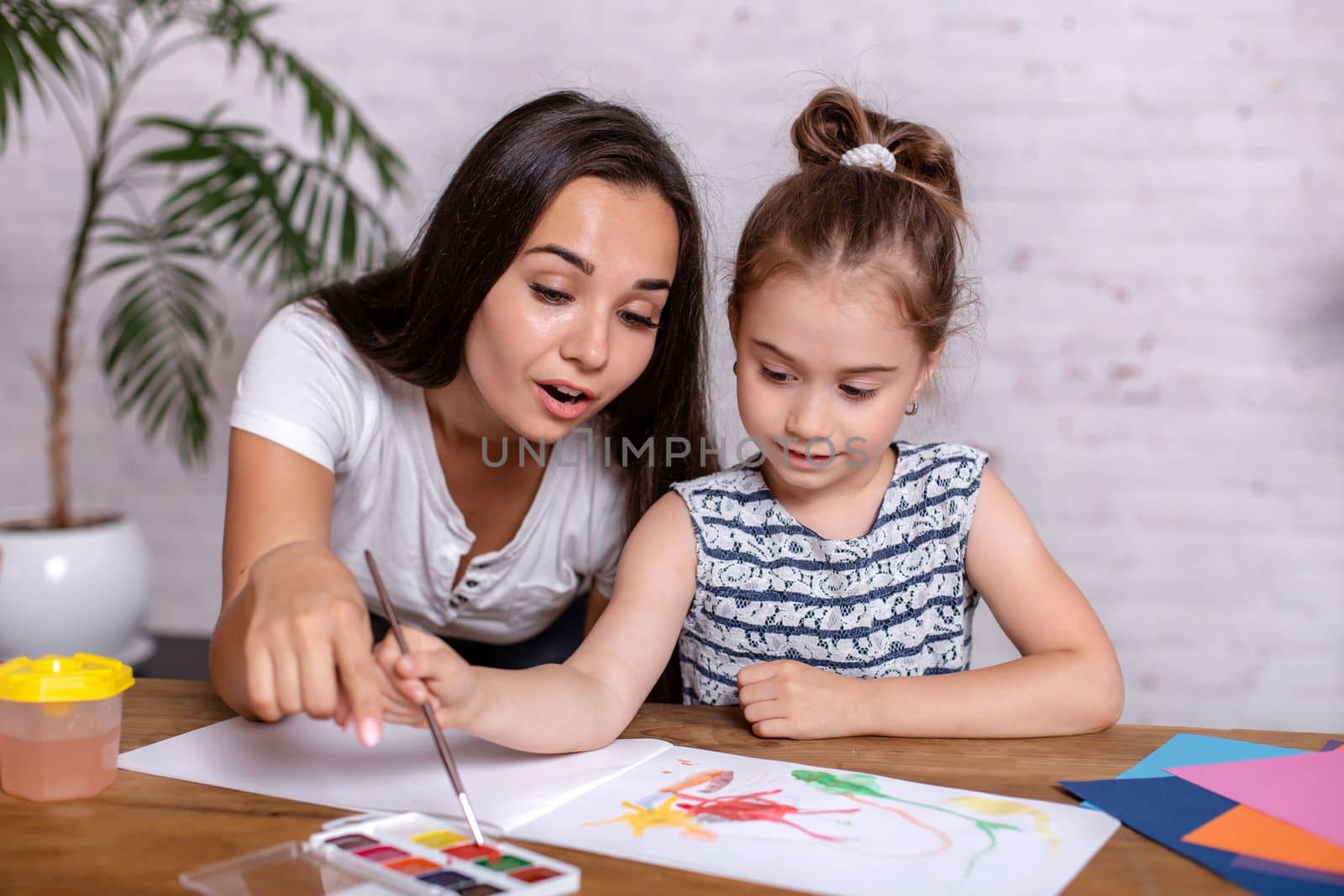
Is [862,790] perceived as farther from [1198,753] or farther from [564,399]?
[564,399]

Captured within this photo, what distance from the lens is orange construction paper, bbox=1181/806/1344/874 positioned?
0.66 meters

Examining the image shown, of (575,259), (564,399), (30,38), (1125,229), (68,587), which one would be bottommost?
(68,587)

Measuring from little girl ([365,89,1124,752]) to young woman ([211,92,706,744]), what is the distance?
13cm

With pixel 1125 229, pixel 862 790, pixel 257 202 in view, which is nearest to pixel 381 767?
pixel 862 790

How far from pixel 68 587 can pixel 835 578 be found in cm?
158

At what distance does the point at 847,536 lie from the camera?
112 centimetres

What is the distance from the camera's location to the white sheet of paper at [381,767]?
74 cm

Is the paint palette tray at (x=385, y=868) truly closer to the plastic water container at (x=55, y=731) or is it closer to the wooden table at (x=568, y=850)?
the wooden table at (x=568, y=850)

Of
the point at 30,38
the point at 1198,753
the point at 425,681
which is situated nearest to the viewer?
the point at 425,681

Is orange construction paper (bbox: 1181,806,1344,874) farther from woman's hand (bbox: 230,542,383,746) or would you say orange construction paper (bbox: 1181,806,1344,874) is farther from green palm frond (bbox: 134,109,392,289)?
green palm frond (bbox: 134,109,392,289)

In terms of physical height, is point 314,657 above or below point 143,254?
below

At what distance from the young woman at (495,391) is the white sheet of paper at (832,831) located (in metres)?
0.27

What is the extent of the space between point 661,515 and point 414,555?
1.26 feet

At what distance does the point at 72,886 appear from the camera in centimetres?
62
